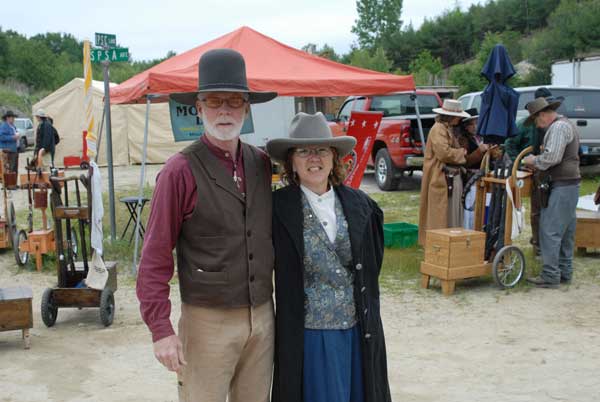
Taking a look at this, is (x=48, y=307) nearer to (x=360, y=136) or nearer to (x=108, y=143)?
(x=108, y=143)

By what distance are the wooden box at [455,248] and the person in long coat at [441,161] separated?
92 centimetres

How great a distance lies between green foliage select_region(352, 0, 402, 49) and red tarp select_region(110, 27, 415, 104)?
69193 millimetres

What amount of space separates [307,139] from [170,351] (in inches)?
37.1

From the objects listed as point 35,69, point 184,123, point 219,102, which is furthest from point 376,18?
point 219,102

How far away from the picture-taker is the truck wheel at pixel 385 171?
511 inches

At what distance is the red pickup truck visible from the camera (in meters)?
12.5

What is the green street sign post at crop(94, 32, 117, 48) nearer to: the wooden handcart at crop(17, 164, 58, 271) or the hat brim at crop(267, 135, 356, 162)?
the wooden handcart at crop(17, 164, 58, 271)

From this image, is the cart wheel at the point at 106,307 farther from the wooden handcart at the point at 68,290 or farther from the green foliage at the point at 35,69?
the green foliage at the point at 35,69

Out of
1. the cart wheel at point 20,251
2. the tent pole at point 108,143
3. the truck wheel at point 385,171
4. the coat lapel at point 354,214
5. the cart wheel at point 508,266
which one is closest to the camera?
the coat lapel at point 354,214

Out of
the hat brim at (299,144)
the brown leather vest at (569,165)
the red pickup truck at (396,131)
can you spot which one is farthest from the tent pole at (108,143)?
the hat brim at (299,144)

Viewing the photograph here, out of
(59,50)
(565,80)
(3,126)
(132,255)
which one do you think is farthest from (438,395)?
(59,50)

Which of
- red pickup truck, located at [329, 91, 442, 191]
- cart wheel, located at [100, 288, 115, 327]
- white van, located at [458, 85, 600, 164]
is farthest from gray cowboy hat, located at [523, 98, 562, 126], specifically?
white van, located at [458, 85, 600, 164]

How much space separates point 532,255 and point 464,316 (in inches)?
95.7

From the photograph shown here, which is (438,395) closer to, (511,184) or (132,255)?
(511,184)
